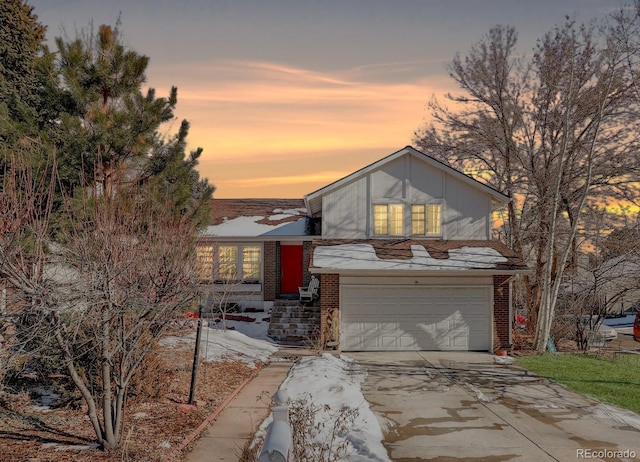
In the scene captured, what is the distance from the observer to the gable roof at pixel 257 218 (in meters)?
26.1

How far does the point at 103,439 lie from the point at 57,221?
8104 mm

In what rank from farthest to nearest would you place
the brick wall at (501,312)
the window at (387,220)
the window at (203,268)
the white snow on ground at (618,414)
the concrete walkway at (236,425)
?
the window at (387,220), the brick wall at (501,312), the window at (203,268), the white snow on ground at (618,414), the concrete walkway at (236,425)

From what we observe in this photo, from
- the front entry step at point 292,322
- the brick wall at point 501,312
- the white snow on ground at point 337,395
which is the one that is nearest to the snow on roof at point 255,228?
the front entry step at point 292,322

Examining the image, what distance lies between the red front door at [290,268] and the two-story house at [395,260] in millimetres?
48

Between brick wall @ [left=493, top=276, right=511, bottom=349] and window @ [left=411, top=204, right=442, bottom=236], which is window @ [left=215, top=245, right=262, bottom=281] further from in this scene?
brick wall @ [left=493, top=276, right=511, bottom=349]

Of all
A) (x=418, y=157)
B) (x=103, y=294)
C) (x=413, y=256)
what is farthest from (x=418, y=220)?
(x=103, y=294)

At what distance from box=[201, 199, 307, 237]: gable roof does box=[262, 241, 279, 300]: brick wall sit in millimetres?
755

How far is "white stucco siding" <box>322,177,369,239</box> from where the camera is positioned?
2162cm

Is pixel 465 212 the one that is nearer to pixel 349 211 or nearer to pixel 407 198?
pixel 407 198

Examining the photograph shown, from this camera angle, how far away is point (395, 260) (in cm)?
1955

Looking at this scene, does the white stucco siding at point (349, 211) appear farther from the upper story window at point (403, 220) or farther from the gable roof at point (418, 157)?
the upper story window at point (403, 220)

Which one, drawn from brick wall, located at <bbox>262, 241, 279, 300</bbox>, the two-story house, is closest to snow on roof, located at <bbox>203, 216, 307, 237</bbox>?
the two-story house

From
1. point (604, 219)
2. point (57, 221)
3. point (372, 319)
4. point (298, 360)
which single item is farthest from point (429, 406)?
point (604, 219)

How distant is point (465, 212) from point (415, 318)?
4.97 metres
